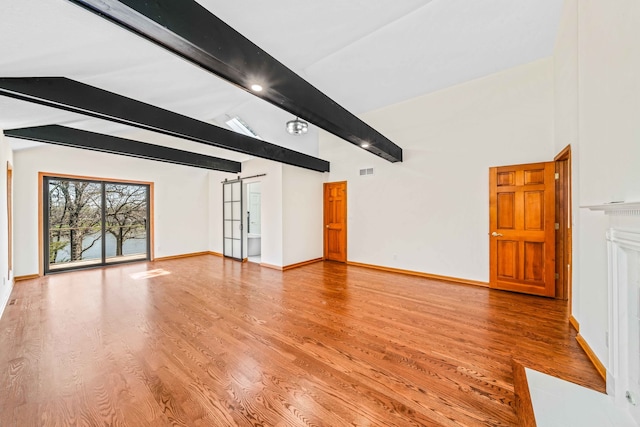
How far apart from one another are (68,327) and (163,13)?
3.47 metres

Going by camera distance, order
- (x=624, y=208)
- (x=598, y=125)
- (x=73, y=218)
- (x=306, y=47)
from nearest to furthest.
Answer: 1. (x=624, y=208)
2. (x=598, y=125)
3. (x=306, y=47)
4. (x=73, y=218)

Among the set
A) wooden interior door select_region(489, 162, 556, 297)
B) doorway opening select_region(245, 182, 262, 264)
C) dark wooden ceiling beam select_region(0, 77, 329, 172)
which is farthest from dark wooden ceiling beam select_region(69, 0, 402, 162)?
doorway opening select_region(245, 182, 262, 264)

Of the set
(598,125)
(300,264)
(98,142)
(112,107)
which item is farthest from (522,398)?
(98,142)

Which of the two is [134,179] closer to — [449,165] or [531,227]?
[449,165]

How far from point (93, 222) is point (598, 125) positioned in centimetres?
855

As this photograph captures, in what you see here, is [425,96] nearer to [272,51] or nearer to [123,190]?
[272,51]

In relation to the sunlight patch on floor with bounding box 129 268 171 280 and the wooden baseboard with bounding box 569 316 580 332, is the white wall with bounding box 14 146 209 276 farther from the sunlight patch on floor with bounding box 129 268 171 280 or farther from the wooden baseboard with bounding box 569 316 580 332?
the wooden baseboard with bounding box 569 316 580 332

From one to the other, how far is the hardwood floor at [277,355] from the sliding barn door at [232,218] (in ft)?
9.04

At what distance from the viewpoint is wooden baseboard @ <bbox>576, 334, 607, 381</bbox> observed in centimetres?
189

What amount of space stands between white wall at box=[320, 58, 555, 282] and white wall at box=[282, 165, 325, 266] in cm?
118

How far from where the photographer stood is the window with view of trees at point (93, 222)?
525 centimetres

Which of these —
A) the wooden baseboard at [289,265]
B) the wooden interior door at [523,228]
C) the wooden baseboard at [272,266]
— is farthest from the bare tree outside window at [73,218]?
the wooden interior door at [523,228]

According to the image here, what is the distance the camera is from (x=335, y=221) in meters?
6.25

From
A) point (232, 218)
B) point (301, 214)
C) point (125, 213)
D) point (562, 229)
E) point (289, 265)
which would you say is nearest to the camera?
point (562, 229)
